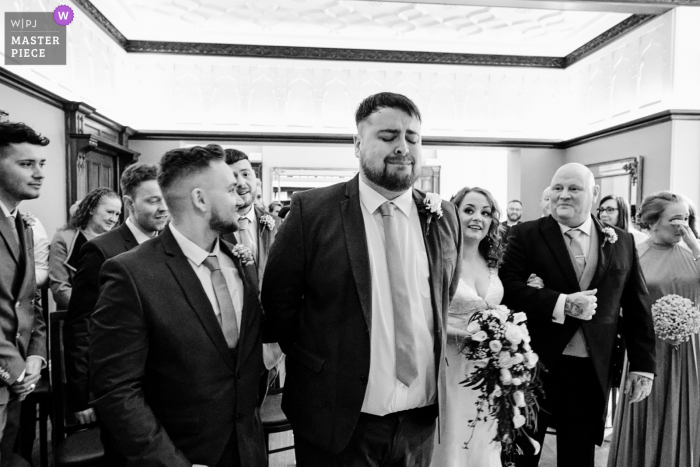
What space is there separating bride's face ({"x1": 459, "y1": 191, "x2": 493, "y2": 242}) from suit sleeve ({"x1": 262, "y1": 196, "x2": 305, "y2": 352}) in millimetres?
1347

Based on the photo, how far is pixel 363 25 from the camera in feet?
25.7

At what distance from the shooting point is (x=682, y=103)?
20.5 feet

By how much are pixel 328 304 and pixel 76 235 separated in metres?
3.38

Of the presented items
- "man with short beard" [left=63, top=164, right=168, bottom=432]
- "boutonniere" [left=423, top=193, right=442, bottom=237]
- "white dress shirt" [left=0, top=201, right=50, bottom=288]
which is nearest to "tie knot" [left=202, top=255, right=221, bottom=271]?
"boutonniere" [left=423, top=193, right=442, bottom=237]

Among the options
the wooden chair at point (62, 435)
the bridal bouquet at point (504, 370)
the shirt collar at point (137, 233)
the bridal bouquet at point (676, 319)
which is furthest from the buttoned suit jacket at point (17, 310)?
Result: the bridal bouquet at point (676, 319)

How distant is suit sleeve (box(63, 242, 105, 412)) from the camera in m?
2.33

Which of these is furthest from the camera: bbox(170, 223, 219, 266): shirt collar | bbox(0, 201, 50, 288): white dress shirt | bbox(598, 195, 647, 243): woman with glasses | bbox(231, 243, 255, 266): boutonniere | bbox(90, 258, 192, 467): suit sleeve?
bbox(598, 195, 647, 243): woman with glasses

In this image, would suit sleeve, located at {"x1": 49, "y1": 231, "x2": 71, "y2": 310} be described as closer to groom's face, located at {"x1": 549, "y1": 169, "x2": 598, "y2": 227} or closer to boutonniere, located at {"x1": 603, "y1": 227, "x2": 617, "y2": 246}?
groom's face, located at {"x1": 549, "y1": 169, "x2": 598, "y2": 227}

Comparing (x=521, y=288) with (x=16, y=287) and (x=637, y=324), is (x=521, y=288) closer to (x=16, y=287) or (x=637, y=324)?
(x=637, y=324)

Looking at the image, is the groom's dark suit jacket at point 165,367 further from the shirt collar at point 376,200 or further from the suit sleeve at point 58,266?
the suit sleeve at point 58,266

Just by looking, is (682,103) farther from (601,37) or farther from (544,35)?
(544,35)

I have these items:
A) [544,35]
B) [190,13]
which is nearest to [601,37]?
[544,35]

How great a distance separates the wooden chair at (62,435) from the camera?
7.02 ft

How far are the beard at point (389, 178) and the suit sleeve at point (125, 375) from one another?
87cm
